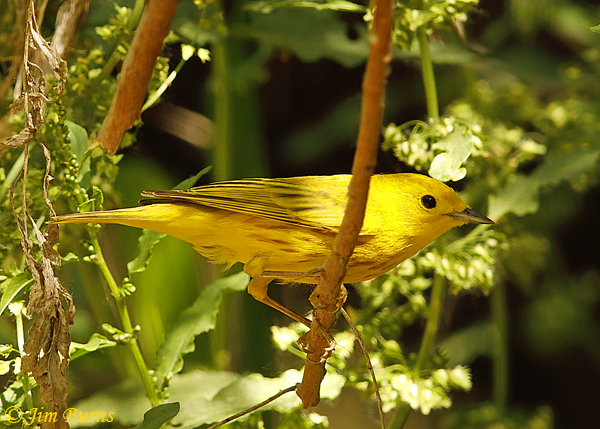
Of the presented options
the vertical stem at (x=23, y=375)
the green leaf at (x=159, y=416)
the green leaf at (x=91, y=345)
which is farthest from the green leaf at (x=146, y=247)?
the green leaf at (x=159, y=416)

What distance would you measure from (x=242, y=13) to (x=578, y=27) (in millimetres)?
1985

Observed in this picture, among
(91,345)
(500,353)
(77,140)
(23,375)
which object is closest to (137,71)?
(77,140)

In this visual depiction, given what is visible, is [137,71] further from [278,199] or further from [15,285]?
[15,285]

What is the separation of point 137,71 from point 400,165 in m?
1.26

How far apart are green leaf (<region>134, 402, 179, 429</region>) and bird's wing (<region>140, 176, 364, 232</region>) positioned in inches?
22.8

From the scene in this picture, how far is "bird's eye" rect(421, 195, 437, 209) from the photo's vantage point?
2018 mm

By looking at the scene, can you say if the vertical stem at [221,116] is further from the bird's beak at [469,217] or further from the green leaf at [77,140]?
the bird's beak at [469,217]

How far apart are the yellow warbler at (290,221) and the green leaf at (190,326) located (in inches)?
6.3

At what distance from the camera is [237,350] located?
3.59 metres

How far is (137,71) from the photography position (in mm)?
1905

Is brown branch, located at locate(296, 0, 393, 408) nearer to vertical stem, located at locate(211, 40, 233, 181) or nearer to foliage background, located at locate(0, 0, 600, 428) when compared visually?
foliage background, located at locate(0, 0, 600, 428)

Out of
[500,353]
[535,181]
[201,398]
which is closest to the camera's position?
[201,398]

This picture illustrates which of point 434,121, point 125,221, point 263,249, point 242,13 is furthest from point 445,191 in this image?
point 242,13

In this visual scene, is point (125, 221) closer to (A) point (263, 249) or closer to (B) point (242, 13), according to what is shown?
(A) point (263, 249)
